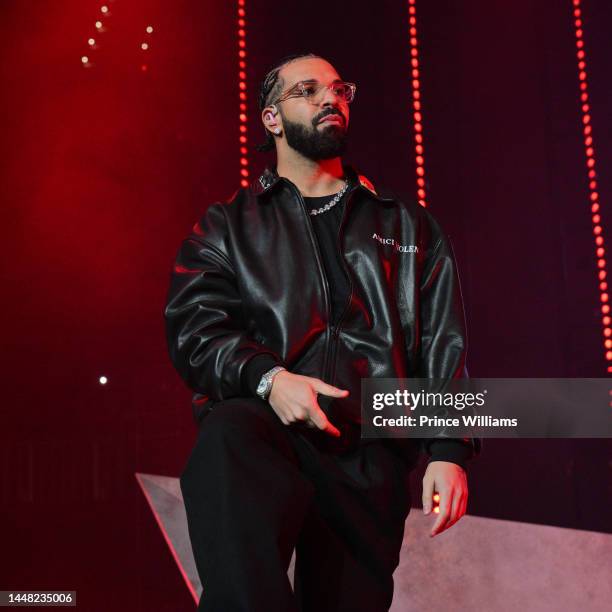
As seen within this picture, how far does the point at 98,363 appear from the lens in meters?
2.41

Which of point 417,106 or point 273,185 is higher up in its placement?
point 417,106

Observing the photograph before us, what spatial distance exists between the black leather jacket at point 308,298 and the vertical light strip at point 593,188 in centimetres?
95

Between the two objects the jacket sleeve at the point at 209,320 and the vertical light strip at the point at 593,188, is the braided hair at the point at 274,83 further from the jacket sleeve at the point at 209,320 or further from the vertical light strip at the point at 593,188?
the vertical light strip at the point at 593,188

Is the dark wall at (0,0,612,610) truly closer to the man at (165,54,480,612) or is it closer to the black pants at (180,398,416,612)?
the man at (165,54,480,612)

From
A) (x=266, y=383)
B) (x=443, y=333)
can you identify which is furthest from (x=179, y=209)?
(x=266, y=383)

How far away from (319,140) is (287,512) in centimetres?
76

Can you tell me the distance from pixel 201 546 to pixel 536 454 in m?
1.46

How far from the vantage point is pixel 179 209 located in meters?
2.54

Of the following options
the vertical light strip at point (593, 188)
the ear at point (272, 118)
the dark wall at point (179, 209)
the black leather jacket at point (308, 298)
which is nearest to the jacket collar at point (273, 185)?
the black leather jacket at point (308, 298)

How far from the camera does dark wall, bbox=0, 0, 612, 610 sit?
2338 mm

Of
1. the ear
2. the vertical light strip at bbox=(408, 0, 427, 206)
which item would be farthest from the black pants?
the vertical light strip at bbox=(408, 0, 427, 206)

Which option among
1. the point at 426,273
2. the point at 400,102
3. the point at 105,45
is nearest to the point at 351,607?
the point at 426,273

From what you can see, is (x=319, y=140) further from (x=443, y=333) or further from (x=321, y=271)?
(x=443, y=333)

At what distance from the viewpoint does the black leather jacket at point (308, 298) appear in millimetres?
1419
